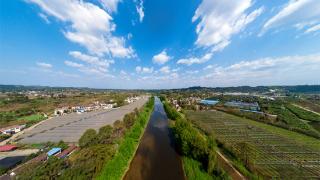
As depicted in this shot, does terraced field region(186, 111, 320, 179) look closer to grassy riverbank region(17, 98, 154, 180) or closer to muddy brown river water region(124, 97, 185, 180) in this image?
muddy brown river water region(124, 97, 185, 180)

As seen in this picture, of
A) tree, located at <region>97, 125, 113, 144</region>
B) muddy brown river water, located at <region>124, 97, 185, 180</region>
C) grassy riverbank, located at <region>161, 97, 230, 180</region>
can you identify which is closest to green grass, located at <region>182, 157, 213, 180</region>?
grassy riverbank, located at <region>161, 97, 230, 180</region>

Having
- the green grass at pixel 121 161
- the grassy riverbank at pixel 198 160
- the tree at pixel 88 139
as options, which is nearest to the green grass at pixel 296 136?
the grassy riverbank at pixel 198 160

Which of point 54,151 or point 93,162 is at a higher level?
point 93,162

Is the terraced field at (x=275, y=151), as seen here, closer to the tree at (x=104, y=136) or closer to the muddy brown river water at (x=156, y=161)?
the muddy brown river water at (x=156, y=161)

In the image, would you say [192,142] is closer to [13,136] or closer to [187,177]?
[187,177]

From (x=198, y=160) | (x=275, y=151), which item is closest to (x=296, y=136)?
(x=275, y=151)

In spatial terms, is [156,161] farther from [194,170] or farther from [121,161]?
[194,170]
